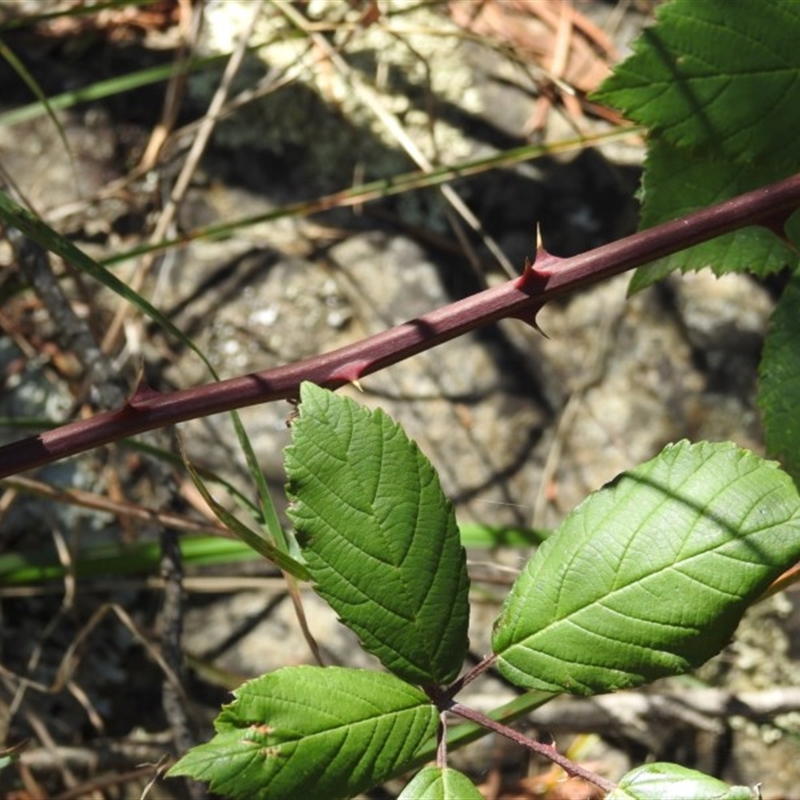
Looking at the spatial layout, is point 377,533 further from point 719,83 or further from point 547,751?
point 719,83

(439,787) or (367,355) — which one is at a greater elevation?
(367,355)

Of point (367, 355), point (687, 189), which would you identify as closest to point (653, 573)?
point (367, 355)

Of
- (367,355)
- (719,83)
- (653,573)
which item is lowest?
(653,573)

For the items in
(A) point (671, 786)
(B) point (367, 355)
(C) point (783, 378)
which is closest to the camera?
(A) point (671, 786)

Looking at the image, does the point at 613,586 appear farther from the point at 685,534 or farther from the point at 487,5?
the point at 487,5

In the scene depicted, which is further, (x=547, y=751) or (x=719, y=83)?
(x=719, y=83)

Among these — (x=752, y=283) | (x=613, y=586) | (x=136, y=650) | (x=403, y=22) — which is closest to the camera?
(x=613, y=586)

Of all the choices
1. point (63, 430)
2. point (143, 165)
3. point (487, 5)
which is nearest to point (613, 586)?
point (63, 430)

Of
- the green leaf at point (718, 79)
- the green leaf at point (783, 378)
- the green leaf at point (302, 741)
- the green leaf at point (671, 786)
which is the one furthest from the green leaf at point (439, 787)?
the green leaf at point (718, 79)

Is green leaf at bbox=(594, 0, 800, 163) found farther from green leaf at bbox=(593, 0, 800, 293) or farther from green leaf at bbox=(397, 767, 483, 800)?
green leaf at bbox=(397, 767, 483, 800)
